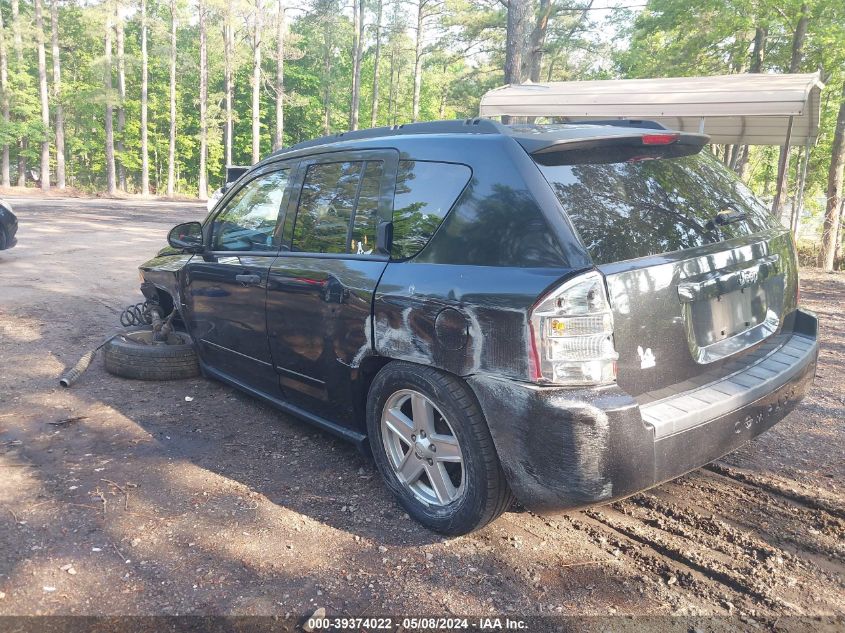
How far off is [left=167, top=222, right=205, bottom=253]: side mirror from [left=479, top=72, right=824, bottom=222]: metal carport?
312 inches

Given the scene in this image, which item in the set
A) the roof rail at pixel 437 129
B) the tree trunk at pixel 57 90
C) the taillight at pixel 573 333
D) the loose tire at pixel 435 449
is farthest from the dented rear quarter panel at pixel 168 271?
the tree trunk at pixel 57 90

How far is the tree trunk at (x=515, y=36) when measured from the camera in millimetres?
12977

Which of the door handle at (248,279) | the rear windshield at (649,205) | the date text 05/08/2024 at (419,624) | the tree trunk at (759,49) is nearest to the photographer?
the date text 05/08/2024 at (419,624)

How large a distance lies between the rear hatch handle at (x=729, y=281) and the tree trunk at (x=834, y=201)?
1098 cm

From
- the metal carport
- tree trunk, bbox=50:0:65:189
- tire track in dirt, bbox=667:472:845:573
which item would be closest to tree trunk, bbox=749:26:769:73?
the metal carport

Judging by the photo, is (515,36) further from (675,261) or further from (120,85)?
(120,85)

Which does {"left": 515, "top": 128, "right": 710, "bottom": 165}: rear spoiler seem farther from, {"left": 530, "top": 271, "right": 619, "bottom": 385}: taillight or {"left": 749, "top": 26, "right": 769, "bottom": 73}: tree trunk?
{"left": 749, "top": 26, "right": 769, "bottom": 73}: tree trunk

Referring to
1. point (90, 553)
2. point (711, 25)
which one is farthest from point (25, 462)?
point (711, 25)

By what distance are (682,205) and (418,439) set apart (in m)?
1.66

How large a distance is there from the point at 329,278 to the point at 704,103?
849cm

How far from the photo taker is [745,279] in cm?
301

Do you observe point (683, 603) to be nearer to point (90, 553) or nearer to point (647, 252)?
point (647, 252)

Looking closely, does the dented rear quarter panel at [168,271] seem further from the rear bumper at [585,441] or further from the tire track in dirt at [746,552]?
the tire track in dirt at [746,552]

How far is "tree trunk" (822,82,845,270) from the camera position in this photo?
12344 millimetres
